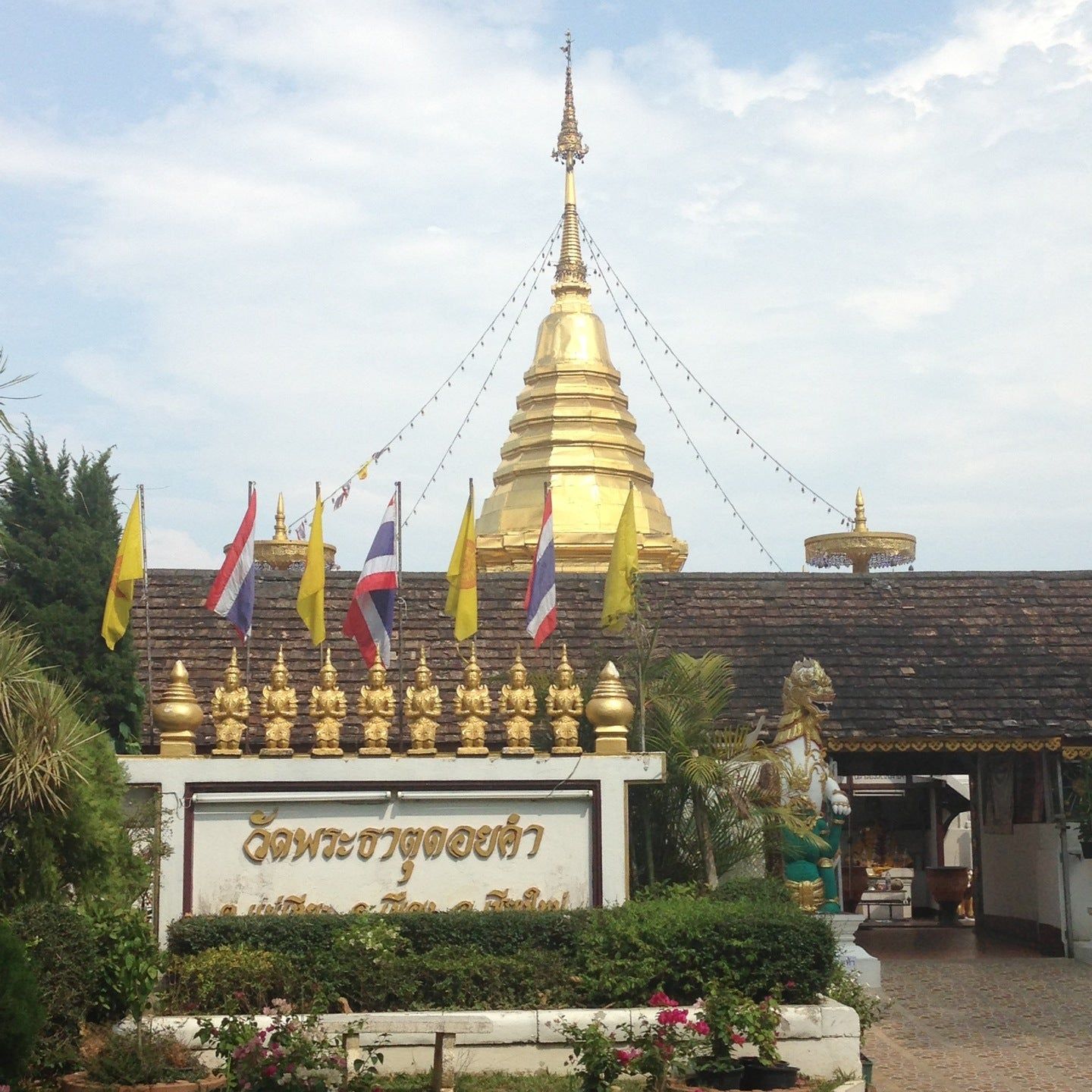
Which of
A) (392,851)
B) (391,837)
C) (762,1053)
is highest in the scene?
(391,837)

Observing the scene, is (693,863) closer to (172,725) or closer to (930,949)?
(172,725)

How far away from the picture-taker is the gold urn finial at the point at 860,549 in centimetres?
2717

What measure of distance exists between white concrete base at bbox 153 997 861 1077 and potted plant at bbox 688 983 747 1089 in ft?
2.83

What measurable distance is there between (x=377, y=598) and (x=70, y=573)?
414cm

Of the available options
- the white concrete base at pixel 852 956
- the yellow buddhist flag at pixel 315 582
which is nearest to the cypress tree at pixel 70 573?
the yellow buddhist flag at pixel 315 582

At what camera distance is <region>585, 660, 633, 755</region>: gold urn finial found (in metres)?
12.8

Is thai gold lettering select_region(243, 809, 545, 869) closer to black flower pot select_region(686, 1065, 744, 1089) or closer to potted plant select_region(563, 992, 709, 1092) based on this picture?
potted plant select_region(563, 992, 709, 1092)

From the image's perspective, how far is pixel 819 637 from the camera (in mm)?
19375

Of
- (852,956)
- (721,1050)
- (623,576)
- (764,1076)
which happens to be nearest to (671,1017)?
(721,1050)

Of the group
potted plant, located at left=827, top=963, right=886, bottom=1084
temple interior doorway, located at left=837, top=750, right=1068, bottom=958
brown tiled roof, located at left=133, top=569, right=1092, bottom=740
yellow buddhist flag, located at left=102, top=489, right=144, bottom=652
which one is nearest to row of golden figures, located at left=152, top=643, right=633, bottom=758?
yellow buddhist flag, located at left=102, top=489, right=144, bottom=652

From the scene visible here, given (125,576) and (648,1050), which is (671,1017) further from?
(125,576)

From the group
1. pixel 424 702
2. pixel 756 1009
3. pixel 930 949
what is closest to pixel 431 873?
pixel 424 702

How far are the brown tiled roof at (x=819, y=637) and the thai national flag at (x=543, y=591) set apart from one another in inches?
119

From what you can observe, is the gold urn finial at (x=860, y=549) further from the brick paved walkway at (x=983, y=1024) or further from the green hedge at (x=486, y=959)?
the green hedge at (x=486, y=959)
